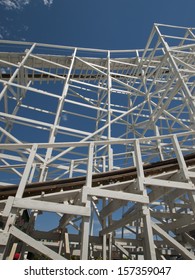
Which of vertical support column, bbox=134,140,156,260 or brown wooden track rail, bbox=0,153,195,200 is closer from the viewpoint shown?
vertical support column, bbox=134,140,156,260

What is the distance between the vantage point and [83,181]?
4.41 m

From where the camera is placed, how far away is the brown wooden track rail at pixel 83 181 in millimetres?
4082

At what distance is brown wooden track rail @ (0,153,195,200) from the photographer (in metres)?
4.08

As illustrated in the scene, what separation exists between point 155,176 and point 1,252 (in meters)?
3.10

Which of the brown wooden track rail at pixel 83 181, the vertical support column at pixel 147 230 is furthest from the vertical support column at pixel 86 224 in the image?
the vertical support column at pixel 147 230

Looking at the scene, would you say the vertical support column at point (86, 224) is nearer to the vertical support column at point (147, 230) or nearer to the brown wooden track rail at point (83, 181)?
the brown wooden track rail at point (83, 181)

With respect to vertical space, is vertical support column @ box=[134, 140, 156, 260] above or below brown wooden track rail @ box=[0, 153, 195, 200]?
below

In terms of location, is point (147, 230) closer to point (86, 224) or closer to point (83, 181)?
point (86, 224)

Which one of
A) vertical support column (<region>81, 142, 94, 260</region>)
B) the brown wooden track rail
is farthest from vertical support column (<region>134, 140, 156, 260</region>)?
vertical support column (<region>81, 142, 94, 260</region>)

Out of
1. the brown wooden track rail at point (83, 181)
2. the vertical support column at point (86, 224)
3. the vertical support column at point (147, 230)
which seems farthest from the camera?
the brown wooden track rail at point (83, 181)

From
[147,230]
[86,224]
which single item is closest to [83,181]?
[86,224]

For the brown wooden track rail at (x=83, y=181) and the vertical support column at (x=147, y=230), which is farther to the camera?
the brown wooden track rail at (x=83, y=181)

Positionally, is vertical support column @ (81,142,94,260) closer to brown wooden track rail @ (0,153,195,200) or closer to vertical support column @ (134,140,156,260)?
brown wooden track rail @ (0,153,195,200)
